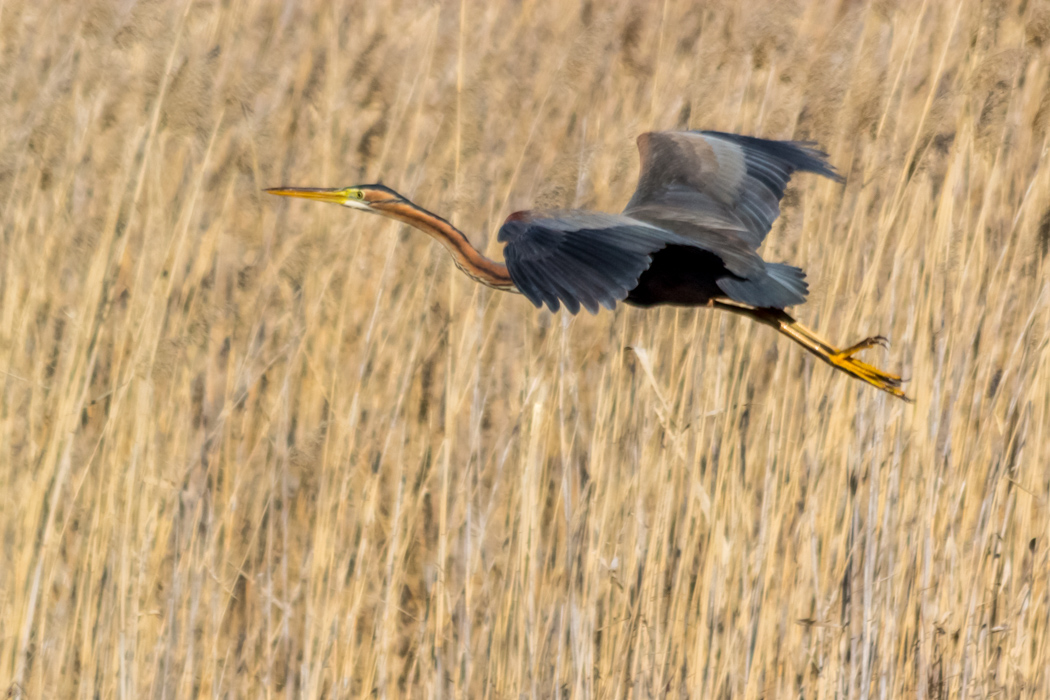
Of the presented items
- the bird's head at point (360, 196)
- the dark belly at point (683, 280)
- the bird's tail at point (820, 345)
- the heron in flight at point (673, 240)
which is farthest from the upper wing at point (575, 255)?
the bird's head at point (360, 196)

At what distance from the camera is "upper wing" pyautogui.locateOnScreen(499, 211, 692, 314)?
1791 mm

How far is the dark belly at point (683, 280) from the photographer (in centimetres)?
214

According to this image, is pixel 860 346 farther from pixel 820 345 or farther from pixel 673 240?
pixel 673 240

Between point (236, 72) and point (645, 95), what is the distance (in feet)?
2.63

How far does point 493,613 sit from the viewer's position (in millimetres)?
2143

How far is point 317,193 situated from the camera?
88.5 inches

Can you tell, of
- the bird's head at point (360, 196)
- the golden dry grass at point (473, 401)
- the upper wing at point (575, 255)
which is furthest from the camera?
the bird's head at point (360, 196)

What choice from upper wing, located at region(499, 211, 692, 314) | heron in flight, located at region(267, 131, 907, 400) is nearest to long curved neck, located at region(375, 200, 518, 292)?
heron in flight, located at region(267, 131, 907, 400)

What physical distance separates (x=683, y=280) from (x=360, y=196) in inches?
23.3

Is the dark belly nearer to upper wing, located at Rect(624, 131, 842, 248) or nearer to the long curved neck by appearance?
upper wing, located at Rect(624, 131, 842, 248)

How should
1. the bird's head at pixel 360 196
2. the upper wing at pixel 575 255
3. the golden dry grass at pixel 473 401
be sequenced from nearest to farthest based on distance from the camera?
the upper wing at pixel 575 255 < the golden dry grass at pixel 473 401 < the bird's head at pixel 360 196

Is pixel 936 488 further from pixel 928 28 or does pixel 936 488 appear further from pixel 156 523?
pixel 156 523

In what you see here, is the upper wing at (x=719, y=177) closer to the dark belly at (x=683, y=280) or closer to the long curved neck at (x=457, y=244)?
the dark belly at (x=683, y=280)

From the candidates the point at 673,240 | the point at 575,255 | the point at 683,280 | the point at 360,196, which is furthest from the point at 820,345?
the point at 360,196
